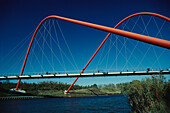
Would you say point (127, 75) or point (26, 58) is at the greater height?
point (26, 58)

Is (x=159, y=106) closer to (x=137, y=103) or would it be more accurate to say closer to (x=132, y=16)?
(x=137, y=103)

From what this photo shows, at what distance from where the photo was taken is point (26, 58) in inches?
2106

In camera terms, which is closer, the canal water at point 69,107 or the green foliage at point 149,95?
the green foliage at point 149,95

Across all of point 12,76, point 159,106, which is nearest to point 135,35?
point 159,106

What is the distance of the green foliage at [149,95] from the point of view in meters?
7.78

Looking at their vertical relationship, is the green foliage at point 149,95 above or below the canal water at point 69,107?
above

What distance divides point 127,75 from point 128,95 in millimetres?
32108

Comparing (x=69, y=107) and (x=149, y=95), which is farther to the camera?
(x=69, y=107)

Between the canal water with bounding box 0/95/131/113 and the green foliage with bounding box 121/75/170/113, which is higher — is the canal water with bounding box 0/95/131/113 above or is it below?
below

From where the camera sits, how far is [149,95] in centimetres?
834

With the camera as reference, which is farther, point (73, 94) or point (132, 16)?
point (73, 94)

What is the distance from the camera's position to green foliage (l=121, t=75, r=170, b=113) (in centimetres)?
778

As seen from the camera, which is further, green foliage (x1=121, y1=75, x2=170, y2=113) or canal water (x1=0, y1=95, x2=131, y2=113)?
canal water (x1=0, y1=95, x2=131, y2=113)

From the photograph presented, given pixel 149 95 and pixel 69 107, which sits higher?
pixel 149 95
